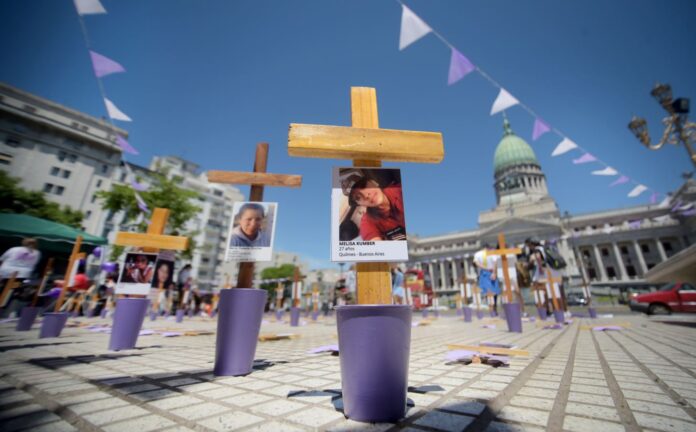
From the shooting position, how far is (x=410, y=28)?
5812mm

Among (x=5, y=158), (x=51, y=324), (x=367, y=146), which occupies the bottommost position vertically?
(x=51, y=324)

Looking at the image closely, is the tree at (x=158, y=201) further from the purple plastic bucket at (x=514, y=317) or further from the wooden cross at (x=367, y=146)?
the wooden cross at (x=367, y=146)

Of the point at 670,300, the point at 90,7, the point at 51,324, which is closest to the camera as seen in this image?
the point at 90,7

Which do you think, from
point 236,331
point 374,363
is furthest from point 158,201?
point 374,363

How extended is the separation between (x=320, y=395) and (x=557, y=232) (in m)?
67.6

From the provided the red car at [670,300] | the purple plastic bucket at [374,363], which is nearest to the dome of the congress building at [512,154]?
the red car at [670,300]

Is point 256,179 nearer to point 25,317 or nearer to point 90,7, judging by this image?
point 90,7

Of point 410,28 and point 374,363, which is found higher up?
point 410,28

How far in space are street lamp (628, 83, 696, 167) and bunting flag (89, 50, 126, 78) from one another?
1496 centimetres

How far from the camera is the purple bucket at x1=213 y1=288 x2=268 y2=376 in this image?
2.80 m

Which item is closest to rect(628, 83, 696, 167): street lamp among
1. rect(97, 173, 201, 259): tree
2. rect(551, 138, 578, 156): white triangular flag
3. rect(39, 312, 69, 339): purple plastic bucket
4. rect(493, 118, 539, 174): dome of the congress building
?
rect(551, 138, 578, 156): white triangular flag

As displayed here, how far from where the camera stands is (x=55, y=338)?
5.34 metres

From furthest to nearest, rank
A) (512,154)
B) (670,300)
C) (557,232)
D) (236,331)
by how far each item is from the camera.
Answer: (512,154), (557,232), (670,300), (236,331)

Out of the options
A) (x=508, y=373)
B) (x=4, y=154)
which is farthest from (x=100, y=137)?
(x=508, y=373)
